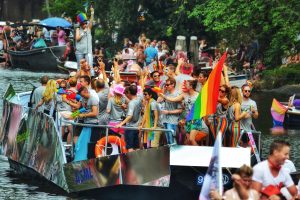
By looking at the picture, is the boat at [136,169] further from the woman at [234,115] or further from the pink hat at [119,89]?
the pink hat at [119,89]

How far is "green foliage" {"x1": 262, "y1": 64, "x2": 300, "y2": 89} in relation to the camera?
1811 inches

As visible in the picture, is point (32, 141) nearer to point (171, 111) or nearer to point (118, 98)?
point (118, 98)

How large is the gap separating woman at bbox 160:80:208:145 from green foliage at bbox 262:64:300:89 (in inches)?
998

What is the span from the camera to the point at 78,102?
75.4 feet

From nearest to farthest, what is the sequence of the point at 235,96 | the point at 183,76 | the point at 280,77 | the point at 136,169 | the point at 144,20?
the point at 136,169
the point at 235,96
the point at 183,76
the point at 280,77
the point at 144,20

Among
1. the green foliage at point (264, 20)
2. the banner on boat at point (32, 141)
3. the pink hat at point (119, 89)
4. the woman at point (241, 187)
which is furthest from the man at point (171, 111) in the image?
the green foliage at point (264, 20)

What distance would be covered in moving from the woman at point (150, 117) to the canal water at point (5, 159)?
84.1 inches

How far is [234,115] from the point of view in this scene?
20.2 m

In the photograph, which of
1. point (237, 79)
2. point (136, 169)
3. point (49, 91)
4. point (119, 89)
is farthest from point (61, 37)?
point (136, 169)

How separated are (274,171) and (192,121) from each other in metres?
5.74

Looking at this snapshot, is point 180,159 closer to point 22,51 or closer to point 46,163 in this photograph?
point 46,163

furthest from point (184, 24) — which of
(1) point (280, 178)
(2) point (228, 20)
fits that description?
(1) point (280, 178)

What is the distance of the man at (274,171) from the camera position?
14328 millimetres

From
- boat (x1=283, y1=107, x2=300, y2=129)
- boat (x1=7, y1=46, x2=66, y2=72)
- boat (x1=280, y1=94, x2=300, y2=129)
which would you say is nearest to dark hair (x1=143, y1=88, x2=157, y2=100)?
boat (x1=280, y1=94, x2=300, y2=129)
